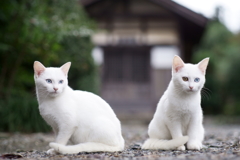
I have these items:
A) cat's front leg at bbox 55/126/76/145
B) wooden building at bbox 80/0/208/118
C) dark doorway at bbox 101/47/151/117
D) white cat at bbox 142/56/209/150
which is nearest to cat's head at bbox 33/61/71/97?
cat's front leg at bbox 55/126/76/145

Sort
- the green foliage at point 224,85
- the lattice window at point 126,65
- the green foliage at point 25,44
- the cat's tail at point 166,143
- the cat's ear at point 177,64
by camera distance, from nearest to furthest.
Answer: the cat's tail at point 166,143 → the cat's ear at point 177,64 → the green foliage at point 25,44 → the lattice window at point 126,65 → the green foliage at point 224,85

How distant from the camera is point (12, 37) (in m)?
8.21

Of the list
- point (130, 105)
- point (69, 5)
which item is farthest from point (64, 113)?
point (130, 105)

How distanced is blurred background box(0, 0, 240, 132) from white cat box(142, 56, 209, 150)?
23.9 inches

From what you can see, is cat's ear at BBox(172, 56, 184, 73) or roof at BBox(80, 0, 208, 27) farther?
roof at BBox(80, 0, 208, 27)

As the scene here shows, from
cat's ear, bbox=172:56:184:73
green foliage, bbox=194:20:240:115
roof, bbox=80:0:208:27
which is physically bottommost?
green foliage, bbox=194:20:240:115

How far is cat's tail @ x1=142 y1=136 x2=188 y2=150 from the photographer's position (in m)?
3.78

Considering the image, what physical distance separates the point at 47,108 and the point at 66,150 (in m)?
0.55

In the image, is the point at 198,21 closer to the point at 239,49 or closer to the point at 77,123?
the point at 239,49

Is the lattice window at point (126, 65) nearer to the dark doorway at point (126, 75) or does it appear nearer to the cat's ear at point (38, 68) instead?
the dark doorway at point (126, 75)

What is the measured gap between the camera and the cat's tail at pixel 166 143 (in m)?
3.78

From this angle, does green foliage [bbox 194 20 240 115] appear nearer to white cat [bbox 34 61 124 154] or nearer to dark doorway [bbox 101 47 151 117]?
dark doorway [bbox 101 47 151 117]

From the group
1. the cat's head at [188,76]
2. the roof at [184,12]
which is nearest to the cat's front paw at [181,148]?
the cat's head at [188,76]

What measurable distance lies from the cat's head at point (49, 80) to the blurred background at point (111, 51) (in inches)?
79.6
